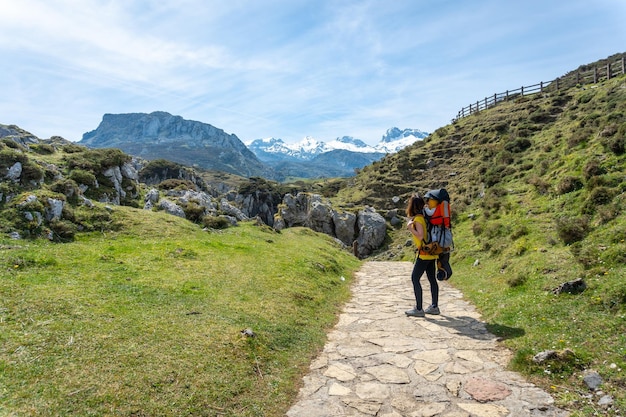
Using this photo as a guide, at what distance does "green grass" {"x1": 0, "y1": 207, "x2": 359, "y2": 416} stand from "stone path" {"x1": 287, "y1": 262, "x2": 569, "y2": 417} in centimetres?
71

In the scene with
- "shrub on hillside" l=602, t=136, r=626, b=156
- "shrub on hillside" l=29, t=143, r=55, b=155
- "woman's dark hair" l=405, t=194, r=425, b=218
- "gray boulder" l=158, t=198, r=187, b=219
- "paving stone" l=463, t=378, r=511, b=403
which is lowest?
"paving stone" l=463, t=378, r=511, b=403

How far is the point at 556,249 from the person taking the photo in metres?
14.7

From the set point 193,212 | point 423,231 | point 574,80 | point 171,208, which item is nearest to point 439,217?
point 423,231

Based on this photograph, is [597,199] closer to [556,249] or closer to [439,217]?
[556,249]

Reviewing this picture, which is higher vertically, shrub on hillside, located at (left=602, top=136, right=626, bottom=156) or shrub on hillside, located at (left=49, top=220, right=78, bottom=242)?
shrub on hillside, located at (left=602, top=136, right=626, bottom=156)

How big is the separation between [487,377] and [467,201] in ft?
106

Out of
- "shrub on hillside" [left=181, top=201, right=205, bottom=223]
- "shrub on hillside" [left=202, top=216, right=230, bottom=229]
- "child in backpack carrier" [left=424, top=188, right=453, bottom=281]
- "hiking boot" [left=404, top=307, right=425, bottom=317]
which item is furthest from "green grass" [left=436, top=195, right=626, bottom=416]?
"shrub on hillside" [left=181, top=201, right=205, bottom=223]

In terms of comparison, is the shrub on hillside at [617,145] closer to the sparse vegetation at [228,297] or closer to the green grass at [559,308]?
the sparse vegetation at [228,297]

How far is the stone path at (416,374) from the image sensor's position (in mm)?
6598

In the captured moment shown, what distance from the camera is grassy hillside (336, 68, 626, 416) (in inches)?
290

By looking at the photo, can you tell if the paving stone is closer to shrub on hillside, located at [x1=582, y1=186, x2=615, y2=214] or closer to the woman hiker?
the woman hiker

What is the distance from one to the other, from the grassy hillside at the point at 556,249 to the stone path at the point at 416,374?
2.18 ft

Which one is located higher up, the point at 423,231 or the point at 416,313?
the point at 423,231

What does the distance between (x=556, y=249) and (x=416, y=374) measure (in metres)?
10.4
